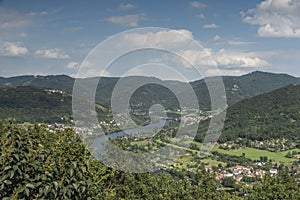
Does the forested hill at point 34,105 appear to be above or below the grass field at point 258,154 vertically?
above

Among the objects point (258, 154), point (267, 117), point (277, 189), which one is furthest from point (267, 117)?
point (277, 189)

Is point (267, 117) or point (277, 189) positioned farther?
point (267, 117)

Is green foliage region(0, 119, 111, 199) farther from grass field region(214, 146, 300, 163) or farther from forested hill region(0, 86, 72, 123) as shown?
forested hill region(0, 86, 72, 123)

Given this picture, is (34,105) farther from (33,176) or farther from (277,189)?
(33,176)

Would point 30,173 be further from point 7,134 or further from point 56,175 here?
point 7,134

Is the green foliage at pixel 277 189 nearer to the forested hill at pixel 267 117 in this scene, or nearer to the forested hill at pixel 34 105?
the forested hill at pixel 267 117

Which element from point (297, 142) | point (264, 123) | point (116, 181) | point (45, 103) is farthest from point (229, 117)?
point (116, 181)

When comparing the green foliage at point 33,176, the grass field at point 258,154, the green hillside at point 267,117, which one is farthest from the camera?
the green hillside at point 267,117

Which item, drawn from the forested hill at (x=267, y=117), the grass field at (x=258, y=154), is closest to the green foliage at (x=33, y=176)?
the grass field at (x=258, y=154)
